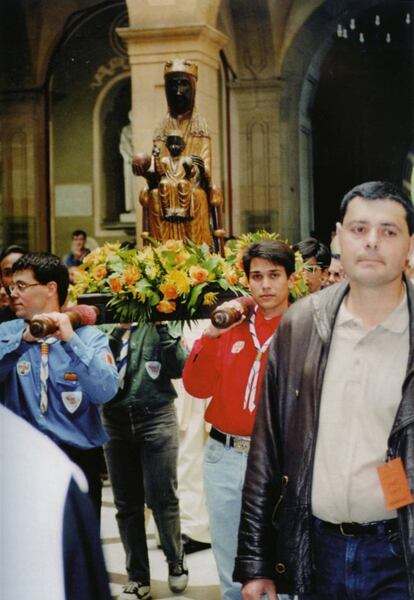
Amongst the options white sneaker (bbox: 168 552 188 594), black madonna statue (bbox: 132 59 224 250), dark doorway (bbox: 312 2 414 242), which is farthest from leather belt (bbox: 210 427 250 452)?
dark doorway (bbox: 312 2 414 242)

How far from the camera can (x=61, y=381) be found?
177 inches

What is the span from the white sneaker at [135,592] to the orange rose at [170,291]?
4.97 feet

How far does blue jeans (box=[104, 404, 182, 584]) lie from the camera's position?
552 centimetres

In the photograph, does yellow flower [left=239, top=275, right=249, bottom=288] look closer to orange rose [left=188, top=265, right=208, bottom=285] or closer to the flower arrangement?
the flower arrangement

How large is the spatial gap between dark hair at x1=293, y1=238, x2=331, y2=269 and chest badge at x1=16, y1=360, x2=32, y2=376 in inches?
131

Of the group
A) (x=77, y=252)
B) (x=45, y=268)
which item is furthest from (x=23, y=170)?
(x=45, y=268)

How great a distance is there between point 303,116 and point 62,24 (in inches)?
157

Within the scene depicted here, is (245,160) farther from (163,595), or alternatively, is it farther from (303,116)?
(163,595)

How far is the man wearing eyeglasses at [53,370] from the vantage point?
4.44 m

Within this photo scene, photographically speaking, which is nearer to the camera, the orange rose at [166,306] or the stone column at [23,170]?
the orange rose at [166,306]

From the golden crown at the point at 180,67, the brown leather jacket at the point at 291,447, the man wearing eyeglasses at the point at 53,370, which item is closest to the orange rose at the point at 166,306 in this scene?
the man wearing eyeglasses at the point at 53,370

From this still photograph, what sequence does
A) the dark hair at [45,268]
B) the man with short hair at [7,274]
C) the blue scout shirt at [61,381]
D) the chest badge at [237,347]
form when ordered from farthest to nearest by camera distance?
the man with short hair at [7,274] < the dark hair at [45,268] < the blue scout shirt at [61,381] < the chest badge at [237,347]

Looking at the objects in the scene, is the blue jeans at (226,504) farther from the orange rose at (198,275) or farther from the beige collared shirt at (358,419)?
the beige collared shirt at (358,419)

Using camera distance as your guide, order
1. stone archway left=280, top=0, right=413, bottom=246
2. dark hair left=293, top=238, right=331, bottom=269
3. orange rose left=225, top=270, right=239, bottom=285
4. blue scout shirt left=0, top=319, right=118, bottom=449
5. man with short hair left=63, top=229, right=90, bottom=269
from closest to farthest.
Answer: blue scout shirt left=0, top=319, right=118, bottom=449 → orange rose left=225, top=270, right=239, bottom=285 → dark hair left=293, top=238, right=331, bottom=269 → man with short hair left=63, top=229, right=90, bottom=269 → stone archway left=280, top=0, right=413, bottom=246
